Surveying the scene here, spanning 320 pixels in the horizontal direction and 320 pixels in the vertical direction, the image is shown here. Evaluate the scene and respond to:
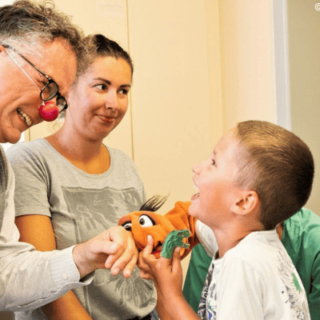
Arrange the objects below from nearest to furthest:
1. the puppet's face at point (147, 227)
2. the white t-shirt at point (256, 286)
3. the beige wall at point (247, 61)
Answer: the white t-shirt at point (256, 286) → the puppet's face at point (147, 227) → the beige wall at point (247, 61)

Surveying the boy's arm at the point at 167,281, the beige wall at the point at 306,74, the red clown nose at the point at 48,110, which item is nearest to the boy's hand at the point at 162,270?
the boy's arm at the point at 167,281

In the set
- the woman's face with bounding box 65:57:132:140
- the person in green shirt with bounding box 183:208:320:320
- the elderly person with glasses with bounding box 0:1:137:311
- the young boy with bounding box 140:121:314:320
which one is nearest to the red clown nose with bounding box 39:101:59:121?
the elderly person with glasses with bounding box 0:1:137:311

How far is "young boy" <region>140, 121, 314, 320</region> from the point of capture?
101cm

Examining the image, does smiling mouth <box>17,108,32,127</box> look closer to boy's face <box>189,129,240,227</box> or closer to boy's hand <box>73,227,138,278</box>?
boy's hand <box>73,227,138,278</box>

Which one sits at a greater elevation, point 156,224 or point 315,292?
point 156,224

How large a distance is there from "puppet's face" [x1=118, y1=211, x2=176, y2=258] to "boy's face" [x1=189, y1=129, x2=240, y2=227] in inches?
3.6

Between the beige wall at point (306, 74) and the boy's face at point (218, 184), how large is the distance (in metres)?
1.13

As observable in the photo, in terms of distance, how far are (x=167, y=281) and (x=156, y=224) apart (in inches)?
6.3

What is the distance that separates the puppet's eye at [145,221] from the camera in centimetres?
123

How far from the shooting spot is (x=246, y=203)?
1129 mm

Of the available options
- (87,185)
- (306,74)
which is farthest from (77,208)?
(306,74)

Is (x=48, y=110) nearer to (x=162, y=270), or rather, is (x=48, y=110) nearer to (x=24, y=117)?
(x=24, y=117)

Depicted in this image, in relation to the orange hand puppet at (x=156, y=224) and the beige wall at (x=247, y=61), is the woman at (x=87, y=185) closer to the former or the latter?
the orange hand puppet at (x=156, y=224)

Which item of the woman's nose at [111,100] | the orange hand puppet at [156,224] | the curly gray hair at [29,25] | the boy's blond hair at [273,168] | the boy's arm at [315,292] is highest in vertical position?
the curly gray hair at [29,25]
